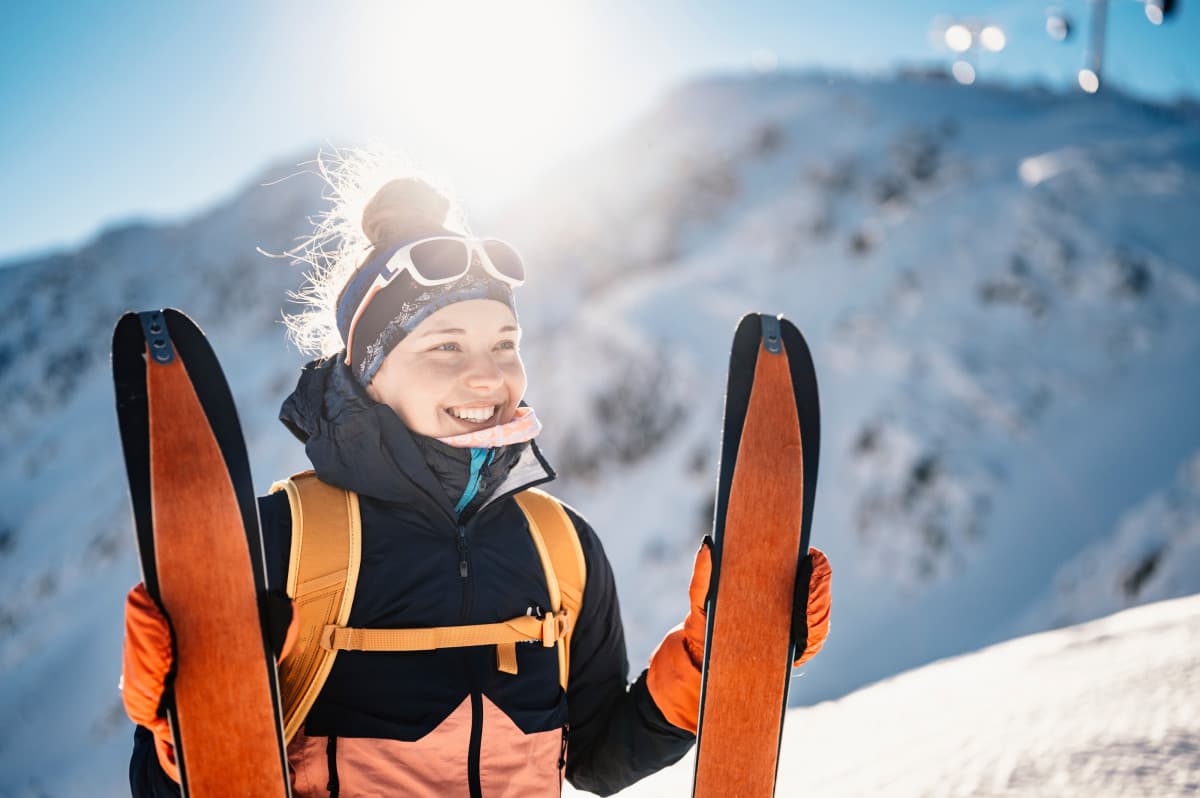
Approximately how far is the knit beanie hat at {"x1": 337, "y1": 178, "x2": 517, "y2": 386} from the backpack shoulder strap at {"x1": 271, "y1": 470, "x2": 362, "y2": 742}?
0.52 meters

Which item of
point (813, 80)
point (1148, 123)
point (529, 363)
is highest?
point (813, 80)

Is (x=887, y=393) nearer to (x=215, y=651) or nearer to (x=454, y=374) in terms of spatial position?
(x=454, y=374)

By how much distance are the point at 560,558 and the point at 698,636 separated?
0.46m

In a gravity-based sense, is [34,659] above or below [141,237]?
below

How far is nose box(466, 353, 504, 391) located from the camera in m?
1.88

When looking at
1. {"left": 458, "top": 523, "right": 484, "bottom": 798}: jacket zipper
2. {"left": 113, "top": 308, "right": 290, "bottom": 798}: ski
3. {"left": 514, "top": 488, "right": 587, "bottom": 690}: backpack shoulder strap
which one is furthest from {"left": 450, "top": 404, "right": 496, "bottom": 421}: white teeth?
{"left": 458, "top": 523, "right": 484, "bottom": 798}: jacket zipper

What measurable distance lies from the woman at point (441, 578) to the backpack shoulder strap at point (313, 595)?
4 cm

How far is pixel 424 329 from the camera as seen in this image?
1943mm

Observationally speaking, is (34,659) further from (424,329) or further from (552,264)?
(424,329)

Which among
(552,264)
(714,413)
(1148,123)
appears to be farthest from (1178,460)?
(552,264)

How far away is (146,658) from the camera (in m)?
1.46

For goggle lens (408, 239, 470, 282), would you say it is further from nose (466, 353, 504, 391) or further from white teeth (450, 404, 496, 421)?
white teeth (450, 404, 496, 421)

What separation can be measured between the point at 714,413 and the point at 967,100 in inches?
740

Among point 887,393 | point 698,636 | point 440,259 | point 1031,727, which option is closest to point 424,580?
point 698,636
